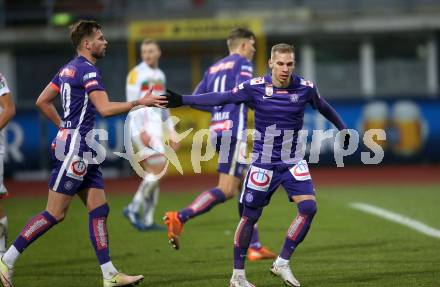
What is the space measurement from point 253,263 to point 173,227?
0.92 m

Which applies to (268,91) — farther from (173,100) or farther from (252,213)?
(252,213)

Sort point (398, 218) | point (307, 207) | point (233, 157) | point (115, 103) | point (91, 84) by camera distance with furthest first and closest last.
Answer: point (398, 218) < point (233, 157) < point (307, 207) < point (91, 84) < point (115, 103)

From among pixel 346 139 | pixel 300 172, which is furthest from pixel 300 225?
pixel 346 139

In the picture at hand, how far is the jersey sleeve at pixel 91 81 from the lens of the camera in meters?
7.54

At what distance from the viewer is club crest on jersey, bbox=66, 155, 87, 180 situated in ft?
25.3

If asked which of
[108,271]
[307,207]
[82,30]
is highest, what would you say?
[82,30]

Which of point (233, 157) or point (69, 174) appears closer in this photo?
point (69, 174)

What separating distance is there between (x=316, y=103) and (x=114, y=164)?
1497 cm

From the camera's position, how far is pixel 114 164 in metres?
22.7

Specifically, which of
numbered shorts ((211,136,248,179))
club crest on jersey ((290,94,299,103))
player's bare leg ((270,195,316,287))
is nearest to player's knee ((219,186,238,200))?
numbered shorts ((211,136,248,179))

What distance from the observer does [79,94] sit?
7.70 m

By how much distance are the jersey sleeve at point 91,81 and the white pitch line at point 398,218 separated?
5.08 metres

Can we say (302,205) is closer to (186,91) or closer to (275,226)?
(275,226)

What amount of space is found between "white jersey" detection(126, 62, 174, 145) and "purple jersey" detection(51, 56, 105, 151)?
4630mm
